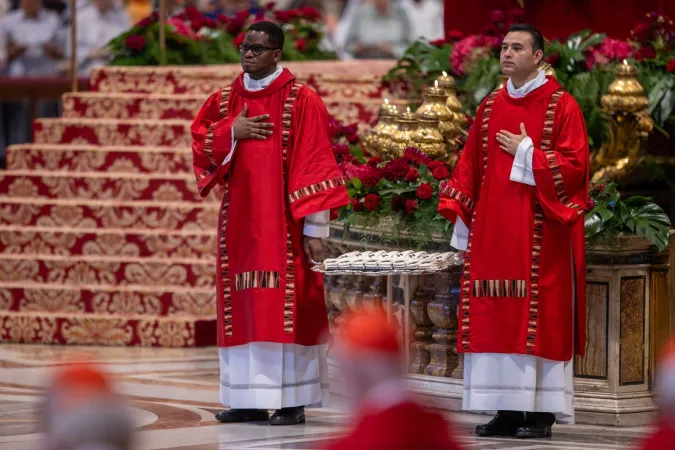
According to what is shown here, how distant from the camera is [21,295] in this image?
34.1ft

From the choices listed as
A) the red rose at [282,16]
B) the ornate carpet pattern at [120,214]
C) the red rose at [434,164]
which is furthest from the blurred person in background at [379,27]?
the red rose at [434,164]

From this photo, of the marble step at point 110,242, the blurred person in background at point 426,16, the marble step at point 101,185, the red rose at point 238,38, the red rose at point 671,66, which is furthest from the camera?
the blurred person in background at point 426,16

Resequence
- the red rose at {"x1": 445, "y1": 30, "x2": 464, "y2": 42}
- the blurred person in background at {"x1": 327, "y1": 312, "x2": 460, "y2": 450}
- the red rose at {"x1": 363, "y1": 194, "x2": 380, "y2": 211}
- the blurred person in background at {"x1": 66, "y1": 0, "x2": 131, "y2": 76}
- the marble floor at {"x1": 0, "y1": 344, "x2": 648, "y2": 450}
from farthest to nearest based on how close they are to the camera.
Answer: the blurred person in background at {"x1": 66, "y1": 0, "x2": 131, "y2": 76}
the red rose at {"x1": 445, "y1": 30, "x2": 464, "y2": 42}
the red rose at {"x1": 363, "y1": 194, "x2": 380, "y2": 211}
the marble floor at {"x1": 0, "y1": 344, "x2": 648, "y2": 450}
the blurred person in background at {"x1": 327, "y1": 312, "x2": 460, "y2": 450}

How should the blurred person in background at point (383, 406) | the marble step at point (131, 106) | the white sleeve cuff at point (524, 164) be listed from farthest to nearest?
the marble step at point (131, 106) < the white sleeve cuff at point (524, 164) < the blurred person in background at point (383, 406)

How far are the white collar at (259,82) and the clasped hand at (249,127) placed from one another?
0.49 feet

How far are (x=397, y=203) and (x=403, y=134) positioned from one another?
2.19 feet

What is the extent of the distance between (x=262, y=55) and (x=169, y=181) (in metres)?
4.25

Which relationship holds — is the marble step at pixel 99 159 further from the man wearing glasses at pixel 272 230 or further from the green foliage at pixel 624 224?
the green foliage at pixel 624 224

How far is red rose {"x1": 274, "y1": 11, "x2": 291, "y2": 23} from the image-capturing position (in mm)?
13766

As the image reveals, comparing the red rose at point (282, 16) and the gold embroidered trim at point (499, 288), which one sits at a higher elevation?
the red rose at point (282, 16)

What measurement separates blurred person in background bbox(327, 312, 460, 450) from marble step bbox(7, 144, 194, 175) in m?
8.49

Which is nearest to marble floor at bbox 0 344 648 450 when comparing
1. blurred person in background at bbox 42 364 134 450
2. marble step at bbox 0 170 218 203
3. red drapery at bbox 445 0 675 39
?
marble step at bbox 0 170 218 203

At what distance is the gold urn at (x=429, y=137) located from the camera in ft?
27.4

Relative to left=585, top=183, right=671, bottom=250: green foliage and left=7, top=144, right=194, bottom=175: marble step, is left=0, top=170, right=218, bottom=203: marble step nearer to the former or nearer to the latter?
left=7, top=144, right=194, bottom=175: marble step
